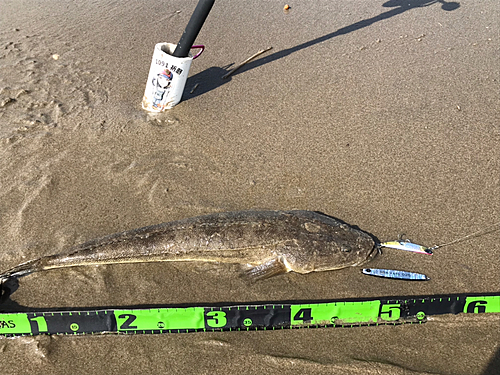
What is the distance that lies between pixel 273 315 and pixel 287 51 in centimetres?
479

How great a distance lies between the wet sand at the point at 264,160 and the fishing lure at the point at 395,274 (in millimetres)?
53

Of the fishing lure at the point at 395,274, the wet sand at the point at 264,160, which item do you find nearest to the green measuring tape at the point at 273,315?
the wet sand at the point at 264,160

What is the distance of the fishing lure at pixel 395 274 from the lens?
3.30m

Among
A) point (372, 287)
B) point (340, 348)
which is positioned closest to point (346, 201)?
point (372, 287)

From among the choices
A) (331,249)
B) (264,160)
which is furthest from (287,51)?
(331,249)

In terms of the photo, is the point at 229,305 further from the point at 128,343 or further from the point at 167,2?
the point at 167,2

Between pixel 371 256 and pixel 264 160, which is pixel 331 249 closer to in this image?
pixel 371 256

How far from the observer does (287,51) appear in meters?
6.54

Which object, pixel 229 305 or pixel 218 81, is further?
pixel 218 81

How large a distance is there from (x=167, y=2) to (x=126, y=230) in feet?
20.3

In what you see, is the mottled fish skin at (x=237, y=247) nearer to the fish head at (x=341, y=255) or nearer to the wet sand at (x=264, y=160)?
the fish head at (x=341, y=255)

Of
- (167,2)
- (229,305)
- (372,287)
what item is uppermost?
(167,2)

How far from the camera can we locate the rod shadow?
581cm

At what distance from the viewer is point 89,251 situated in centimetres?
340
